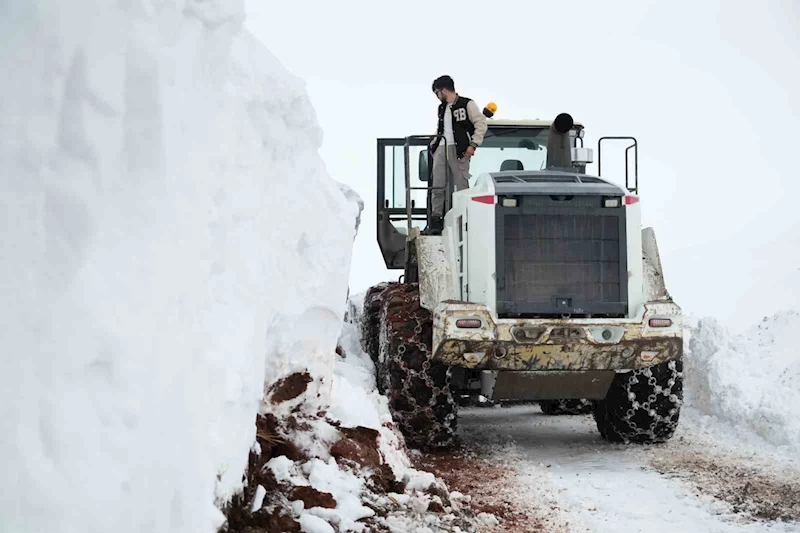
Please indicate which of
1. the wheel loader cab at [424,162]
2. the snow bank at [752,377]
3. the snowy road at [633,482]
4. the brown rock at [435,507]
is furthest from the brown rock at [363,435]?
the snow bank at [752,377]

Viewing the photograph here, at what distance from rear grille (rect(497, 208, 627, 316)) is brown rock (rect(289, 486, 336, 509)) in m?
3.01

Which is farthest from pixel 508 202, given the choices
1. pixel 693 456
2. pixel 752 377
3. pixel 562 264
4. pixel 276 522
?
pixel 276 522

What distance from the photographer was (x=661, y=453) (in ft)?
24.1

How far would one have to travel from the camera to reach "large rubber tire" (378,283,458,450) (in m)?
7.21

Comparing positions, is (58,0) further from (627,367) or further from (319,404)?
(627,367)

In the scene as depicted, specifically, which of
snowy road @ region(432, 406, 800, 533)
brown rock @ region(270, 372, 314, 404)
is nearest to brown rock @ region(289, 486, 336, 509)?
brown rock @ region(270, 372, 314, 404)

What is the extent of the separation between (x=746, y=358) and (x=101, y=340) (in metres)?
8.18

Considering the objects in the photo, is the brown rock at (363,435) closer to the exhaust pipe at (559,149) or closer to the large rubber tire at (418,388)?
the large rubber tire at (418,388)

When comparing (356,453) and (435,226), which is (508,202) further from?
(356,453)

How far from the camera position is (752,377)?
8.95 metres

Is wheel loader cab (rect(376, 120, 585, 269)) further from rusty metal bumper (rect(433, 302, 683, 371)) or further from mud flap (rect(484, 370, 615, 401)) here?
mud flap (rect(484, 370, 615, 401))

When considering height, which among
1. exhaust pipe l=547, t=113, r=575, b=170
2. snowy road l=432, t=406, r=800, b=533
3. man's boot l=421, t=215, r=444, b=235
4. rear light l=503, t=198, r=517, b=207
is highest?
exhaust pipe l=547, t=113, r=575, b=170

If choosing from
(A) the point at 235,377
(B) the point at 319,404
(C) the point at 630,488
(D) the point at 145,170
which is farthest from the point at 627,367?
(D) the point at 145,170

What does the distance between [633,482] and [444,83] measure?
12.6 feet
